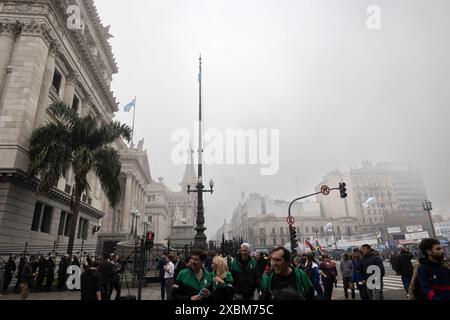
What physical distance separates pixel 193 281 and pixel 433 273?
3.63 metres

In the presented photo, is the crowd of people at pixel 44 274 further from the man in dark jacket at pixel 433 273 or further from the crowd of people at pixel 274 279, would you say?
the man in dark jacket at pixel 433 273

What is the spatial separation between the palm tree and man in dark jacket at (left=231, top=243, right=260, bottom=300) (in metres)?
14.0

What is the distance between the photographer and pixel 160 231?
269ft

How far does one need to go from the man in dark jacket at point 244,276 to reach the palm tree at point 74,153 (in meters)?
14.0

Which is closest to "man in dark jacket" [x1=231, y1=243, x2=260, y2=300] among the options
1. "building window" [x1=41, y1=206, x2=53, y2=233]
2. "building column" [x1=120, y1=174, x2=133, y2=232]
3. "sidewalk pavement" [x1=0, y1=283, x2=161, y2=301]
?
"sidewalk pavement" [x1=0, y1=283, x2=161, y2=301]

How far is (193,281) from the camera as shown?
4.27m

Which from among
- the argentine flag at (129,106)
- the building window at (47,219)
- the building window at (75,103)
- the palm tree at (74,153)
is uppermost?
the argentine flag at (129,106)

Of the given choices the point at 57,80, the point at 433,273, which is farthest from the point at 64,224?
the point at 433,273

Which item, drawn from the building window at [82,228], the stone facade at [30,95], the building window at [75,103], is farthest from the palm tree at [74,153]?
the building window at [82,228]

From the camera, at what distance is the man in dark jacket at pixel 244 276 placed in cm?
565

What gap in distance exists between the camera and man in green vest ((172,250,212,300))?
4.17 meters

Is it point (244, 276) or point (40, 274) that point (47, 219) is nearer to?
point (40, 274)

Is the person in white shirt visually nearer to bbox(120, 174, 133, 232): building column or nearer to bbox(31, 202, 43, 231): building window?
bbox(31, 202, 43, 231): building window
